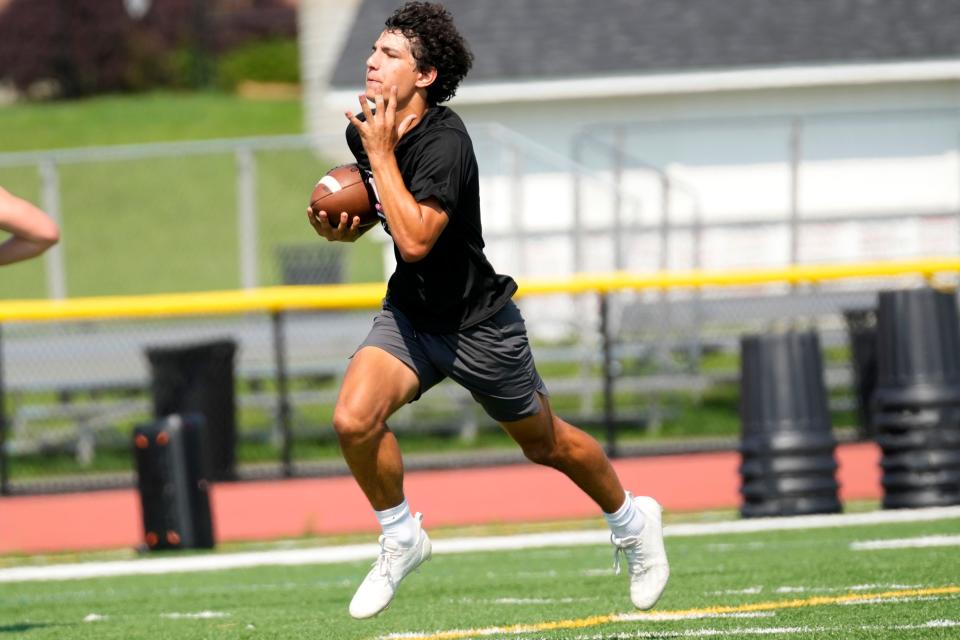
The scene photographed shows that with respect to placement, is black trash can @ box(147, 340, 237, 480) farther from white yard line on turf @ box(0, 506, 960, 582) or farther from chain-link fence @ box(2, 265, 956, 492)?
white yard line on turf @ box(0, 506, 960, 582)

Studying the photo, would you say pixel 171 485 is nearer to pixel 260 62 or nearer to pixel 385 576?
pixel 385 576

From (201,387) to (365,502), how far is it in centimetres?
179

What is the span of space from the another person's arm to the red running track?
5.47m

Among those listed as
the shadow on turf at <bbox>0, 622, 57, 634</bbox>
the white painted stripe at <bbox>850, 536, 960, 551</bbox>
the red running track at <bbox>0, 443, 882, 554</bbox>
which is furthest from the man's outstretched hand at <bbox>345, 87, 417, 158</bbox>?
the red running track at <bbox>0, 443, 882, 554</bbox>

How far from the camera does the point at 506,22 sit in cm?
1811

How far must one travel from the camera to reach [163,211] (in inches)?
1077

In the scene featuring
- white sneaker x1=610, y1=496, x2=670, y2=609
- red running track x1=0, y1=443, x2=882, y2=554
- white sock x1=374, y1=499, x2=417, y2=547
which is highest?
white sock x1=374, y1=499, x2=417, y2=547

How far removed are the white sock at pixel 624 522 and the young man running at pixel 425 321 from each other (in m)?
0.24

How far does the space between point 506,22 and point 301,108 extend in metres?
17.1

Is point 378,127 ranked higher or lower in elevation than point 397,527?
higher

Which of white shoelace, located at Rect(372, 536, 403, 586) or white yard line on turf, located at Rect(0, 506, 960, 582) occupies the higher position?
white shoelace, located at Rect(372, 536, 403, 586)

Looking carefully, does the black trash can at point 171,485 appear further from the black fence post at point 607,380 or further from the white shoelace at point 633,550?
the white shoelace at point 633,550

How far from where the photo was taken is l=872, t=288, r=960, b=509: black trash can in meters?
9.20

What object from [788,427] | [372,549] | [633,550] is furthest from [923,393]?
[633,550]
